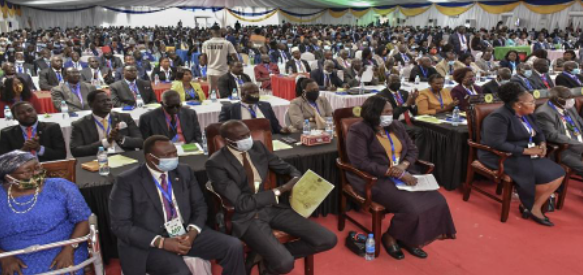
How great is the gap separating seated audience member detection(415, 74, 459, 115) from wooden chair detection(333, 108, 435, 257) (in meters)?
1.76

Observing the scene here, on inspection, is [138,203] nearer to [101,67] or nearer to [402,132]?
[402,132]

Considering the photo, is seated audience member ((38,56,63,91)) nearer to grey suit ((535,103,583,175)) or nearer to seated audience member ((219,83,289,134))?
seated audience member ((219,83,289,134))

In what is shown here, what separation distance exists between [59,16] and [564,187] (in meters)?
37.0

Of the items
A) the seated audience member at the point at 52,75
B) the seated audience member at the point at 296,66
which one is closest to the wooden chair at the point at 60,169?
the seated audience member at the point at 52,75

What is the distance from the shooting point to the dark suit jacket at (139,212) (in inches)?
97.0

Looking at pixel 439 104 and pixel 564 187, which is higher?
pixel 439 104

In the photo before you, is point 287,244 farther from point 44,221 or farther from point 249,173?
point 44,221

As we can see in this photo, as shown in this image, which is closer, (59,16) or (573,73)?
(573,73)

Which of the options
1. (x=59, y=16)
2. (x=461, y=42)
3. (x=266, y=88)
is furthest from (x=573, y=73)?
(x=59, y=16)

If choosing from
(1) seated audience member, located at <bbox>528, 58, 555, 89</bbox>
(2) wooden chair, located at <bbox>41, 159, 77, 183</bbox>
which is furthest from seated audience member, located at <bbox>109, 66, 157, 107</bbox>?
(1) seated audience member, located at <bbox>528, 58, 555, 89</bbox>

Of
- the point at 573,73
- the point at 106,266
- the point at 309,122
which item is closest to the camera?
the point at 106,266

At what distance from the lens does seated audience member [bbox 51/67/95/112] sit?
5.72 meters

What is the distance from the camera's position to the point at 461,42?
565 inches

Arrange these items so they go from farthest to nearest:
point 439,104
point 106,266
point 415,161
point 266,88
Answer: point 266,88
point 439,104
point 415,161
point 106,266
